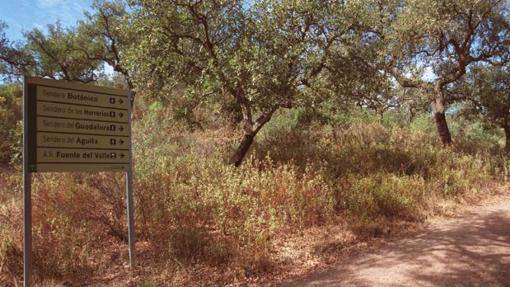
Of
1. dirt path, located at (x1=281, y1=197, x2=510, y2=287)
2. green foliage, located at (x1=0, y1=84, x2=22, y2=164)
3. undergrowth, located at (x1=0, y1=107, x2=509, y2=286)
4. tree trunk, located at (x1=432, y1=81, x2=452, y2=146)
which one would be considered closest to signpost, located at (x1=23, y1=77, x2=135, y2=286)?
undergrowth, located at (x1=0, y1=107, x2=509, y2=286)

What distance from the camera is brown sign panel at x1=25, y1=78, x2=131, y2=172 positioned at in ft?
14.9

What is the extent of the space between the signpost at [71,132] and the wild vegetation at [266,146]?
1.10 meters

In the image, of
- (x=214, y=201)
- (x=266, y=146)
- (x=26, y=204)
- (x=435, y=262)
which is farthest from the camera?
(x=266, y=146)

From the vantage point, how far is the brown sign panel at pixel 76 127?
179 inches

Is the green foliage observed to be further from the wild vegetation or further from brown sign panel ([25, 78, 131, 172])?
brown sign panel ([25, 78, 131, 172])

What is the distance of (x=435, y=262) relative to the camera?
16.8ft

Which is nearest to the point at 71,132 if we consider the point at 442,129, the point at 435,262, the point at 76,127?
the point at 76,127

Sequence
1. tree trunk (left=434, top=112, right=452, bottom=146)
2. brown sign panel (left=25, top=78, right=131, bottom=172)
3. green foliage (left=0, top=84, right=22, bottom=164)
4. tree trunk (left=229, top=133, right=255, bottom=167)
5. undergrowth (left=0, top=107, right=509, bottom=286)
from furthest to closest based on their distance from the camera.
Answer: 1. tree trunk (left=434, top=112, right=452, bottom=146)
2. green foliage (left=0, top=84, right=22, bottom=164)
3. tree trunk (left=229, top=133, right=255, bottom=167)
4. undergrowth (left=0, top=107, right=509, bottom=286)
5. brown sign panel (left=25, top=78, right=131, bottom=172)

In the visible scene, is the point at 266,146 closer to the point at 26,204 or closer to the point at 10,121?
the point at 26,204

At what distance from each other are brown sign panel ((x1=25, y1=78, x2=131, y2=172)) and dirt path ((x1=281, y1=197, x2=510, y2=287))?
281 cm

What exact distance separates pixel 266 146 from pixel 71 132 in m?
7.37

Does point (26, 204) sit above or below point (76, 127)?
below

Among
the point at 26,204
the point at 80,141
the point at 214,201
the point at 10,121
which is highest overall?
the point at 10,121

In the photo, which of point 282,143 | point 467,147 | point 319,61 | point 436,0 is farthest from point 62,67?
point 467,147
